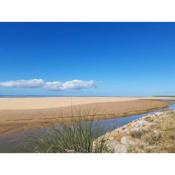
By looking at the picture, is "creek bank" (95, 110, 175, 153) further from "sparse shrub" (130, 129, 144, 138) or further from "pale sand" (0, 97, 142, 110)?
"pale sand" (0, 97, 142, 110)

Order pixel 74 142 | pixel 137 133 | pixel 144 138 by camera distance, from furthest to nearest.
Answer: pixel 137 133
pixel 144 138
pixel 74 142

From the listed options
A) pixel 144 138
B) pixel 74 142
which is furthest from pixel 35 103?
pixel 74 142

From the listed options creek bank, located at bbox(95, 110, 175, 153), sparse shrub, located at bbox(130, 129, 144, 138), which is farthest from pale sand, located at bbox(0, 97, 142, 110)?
sparse shrub, located at bbox(130, 129, 144, 138)

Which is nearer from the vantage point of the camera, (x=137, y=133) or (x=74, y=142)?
(x=74, y=142)

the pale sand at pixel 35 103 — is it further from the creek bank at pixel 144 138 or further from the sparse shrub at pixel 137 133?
the sparse shrub at pixel 137 133

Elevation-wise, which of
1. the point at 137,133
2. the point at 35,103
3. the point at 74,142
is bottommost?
the point at 74,142

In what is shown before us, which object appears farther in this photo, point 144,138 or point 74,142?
point 144,138

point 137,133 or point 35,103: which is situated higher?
point 35,103

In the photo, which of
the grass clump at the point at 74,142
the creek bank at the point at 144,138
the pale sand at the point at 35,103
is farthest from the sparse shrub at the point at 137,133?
the pale sand at the point at 35,103

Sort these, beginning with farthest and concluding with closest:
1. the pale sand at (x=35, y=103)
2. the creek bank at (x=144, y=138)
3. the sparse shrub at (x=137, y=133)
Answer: the pale sand at (x=35, y=103)
the sparse shrub at (x=137, y=133)
the creek bank at (x=144, y=138)

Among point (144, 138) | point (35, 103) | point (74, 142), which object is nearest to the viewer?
point (74, 142)

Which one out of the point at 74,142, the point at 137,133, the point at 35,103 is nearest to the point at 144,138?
the point at 137,133

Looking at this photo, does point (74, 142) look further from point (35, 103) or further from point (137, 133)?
point (35, 103)
